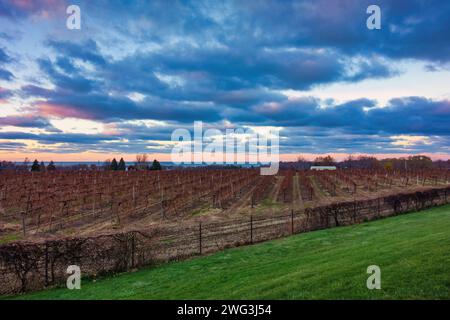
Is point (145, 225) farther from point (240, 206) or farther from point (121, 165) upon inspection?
point (121, 165)

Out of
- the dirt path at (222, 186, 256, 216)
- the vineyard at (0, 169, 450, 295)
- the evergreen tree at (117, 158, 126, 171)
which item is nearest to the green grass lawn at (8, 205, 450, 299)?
the vineyard at (0, 169, 450, 295)

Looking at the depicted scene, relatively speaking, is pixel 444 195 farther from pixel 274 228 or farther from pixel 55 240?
pixel 55 240

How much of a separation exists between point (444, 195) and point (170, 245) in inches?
1096

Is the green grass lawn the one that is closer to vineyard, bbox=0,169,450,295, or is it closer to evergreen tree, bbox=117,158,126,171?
vineyard, bbox=0,169,450,295

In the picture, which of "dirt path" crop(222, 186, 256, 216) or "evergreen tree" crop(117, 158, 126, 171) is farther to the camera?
"evergreen tree" crop(117, 158, 126, 171)

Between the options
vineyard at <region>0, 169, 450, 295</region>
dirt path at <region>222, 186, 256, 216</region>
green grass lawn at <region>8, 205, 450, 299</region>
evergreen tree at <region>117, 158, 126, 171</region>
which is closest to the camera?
green grass lawn at <region>8, 205, 450, 299</region>

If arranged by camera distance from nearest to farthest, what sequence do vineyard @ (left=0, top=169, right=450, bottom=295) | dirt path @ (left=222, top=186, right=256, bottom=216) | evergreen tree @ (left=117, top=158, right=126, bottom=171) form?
1. vineyard @ (left=0, top=169, right=450, bottom=295)
2. dirt path @ (left=222, top=186, right=256, bottom=216)
3. evergreen tree @ (left=117, top=158, right=126, bottom=171)

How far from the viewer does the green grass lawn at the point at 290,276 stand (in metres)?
7.06

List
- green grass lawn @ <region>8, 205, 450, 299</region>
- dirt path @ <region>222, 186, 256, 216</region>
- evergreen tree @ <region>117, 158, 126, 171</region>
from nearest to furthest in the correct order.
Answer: green grass lawn @ <region>8, 205, 450, 299</region> → dirt path @ <region>222, 186, 256, 216</region> → evergreen tree @ <region>117, 158, 126, 171</region>

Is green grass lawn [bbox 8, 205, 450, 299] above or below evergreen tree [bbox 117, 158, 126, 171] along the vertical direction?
below

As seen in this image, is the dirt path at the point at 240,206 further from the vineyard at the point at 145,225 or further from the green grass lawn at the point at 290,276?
the green grass lawn at the point at 290,276

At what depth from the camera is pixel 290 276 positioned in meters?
8.90

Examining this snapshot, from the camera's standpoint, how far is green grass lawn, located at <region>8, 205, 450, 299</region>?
706 cm

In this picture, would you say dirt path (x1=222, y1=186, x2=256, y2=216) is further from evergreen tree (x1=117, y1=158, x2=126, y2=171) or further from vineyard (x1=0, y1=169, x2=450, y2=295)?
evergreen tree (x1=117, y1=158, x2=126, y2=171)
